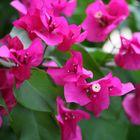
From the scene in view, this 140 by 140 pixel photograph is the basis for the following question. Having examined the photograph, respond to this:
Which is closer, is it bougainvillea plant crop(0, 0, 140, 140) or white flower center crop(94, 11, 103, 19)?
bougainvillea plant crop(0, 0, 140, 140)

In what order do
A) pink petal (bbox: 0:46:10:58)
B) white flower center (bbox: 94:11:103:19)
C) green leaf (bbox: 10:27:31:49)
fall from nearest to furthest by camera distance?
pink petal (bbox: 0:46:10:58) → green leaf (bbox: 10:27:31:49) → white flower center (bbox: 94:11:103:19)

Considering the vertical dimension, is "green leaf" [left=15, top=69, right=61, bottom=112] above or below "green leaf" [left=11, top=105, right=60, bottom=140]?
above

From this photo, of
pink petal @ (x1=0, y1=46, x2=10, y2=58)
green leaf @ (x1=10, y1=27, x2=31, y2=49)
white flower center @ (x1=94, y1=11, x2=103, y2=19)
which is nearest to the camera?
pink petal @ (x1=0, y1=46, x2=10, y2=58)

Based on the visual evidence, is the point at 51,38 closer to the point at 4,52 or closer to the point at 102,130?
the point at 4,52

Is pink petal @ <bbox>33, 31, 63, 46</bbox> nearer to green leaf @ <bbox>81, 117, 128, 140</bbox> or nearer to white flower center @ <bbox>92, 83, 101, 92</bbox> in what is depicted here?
white flower center @ <bbox>92, 83, 101, 92</bbox>

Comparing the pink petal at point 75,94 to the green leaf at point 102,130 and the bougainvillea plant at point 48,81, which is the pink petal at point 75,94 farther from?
the green leaf at point 102,130

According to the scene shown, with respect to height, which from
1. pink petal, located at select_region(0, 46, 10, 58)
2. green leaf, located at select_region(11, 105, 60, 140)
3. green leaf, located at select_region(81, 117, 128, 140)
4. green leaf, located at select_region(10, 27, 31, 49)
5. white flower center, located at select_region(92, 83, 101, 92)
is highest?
pink petal, located at select_region(0, 46, 10, 58)

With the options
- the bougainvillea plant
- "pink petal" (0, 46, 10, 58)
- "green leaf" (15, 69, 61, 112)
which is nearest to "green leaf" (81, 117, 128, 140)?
the bougainvillea plant
